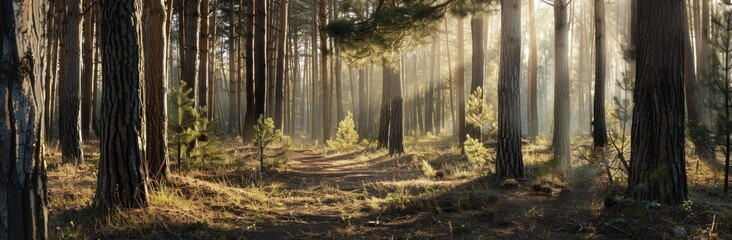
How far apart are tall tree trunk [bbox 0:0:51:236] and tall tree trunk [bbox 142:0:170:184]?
374 cm

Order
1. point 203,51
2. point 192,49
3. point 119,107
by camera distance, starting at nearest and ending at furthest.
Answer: point 119,107, point 192,49, point 203,51

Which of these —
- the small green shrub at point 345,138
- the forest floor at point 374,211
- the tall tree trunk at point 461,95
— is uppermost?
the tall tree trunk at point 461,95

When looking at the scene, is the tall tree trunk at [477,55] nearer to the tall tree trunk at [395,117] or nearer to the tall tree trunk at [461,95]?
the tall tree trunk at [461,95]

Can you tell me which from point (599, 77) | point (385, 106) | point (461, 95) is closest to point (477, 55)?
point (461, 95)

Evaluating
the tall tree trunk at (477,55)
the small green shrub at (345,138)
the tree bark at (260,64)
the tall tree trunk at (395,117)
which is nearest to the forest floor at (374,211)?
the tree bark at (260,64)

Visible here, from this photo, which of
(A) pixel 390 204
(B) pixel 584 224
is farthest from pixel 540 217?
(A) pixel 390 204

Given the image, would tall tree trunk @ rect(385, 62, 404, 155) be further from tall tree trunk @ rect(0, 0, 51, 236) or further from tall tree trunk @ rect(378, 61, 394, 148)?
tall tree trunk @ rect(0, 0, 51, 236)

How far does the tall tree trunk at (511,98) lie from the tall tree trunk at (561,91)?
272 centimetres

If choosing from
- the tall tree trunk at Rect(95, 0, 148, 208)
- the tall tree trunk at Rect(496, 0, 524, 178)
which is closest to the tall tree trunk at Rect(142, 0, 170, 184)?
the tall tree trunk at Rect(95, 0, 148, 208)

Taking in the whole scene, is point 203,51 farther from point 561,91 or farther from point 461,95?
point 561,91

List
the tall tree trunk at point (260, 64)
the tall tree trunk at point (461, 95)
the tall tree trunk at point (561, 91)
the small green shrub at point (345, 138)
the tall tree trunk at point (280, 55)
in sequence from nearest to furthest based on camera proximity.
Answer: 1. the tall tree trunk at point (561, 91)
2. the tall tree trunk at point (260, 64)
3. the tall tree trunk at point (461, 95)
4. the small green shrub at point (345, 138)
5. the tall tree trunk at point (280, 55)

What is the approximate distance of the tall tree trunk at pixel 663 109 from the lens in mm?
5695

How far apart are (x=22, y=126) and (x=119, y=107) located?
2733mm

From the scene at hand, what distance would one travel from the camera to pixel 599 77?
1359 centimetres
